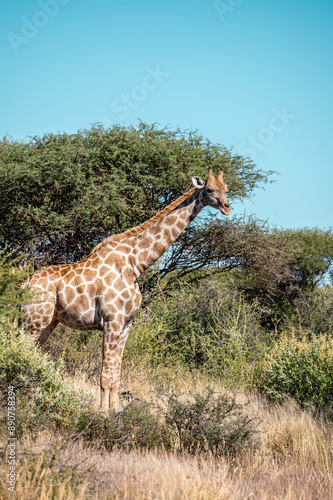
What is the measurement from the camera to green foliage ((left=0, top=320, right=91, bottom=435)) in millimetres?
6500

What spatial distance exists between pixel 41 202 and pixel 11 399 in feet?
28.1

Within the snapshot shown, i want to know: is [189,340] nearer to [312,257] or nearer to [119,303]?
[119,303]

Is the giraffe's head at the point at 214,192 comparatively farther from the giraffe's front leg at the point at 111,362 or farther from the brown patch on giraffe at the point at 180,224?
the giraffe's front leg at the point at 111,362

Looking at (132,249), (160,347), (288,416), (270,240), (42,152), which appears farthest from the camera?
(270,240)

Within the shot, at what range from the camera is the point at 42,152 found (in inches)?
542

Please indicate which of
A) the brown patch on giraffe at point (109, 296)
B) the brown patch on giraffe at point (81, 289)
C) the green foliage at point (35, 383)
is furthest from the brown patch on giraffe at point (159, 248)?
the green foliage at point (35, 383)

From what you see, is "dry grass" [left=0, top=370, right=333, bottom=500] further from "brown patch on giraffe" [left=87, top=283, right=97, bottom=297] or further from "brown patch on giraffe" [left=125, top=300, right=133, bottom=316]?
"brown patch on giraffe" [left=87, top=283, right=97, bottom=297]

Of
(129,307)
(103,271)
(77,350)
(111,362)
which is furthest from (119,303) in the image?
(77,350)

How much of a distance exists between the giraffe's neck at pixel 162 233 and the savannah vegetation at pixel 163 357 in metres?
1.81

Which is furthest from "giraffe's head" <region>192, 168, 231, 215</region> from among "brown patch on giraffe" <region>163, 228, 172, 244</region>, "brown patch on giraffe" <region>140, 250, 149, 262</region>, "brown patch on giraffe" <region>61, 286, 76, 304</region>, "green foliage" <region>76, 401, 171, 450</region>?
"green foliage" <region>76, 401, 171, 450</region>

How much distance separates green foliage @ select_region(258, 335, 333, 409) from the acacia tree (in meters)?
5.43

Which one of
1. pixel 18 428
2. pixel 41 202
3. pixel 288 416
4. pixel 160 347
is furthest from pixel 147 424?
pixel 41 202

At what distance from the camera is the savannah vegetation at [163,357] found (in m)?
5.26

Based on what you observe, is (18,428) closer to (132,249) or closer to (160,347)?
(132,249)
